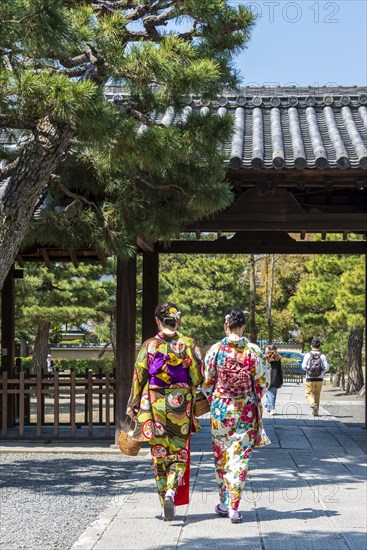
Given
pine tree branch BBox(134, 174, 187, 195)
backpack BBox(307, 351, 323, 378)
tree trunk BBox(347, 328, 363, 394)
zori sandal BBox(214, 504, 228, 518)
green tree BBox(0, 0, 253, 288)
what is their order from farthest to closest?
tree trunk BBox(347, 328, 363, 394) → backpack BBox(307, 351, 323, 378) → pine tree branch BBox(134, 174, 187, 195) → zori sandal BBox(214, 504, 228, 518) → green tree BBox(0, 0, 253, 288)

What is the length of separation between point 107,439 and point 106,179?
13.2ft

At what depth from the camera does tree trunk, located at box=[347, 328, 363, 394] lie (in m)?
25.2

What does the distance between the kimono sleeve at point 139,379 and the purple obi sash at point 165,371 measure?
0.20ft

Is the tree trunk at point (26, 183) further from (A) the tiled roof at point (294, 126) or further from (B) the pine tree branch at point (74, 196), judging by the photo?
(B) the pine tree branch at point (74, 196)

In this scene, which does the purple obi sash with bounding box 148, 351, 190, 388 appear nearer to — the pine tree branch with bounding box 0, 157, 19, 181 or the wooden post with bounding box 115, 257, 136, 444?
the pine tree branch with bounding box 0, 157, 19, 181

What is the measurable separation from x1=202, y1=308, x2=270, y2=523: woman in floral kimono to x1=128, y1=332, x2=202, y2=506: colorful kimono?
0.69 feet

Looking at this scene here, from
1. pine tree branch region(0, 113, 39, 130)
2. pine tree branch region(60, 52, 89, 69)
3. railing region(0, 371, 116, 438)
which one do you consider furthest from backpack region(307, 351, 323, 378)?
pine tree branch region(0, 113, 39, 130)

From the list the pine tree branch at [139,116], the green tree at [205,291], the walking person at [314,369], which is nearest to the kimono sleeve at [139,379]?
the pine tree branch at [139,116]

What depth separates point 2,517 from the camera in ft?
22.7

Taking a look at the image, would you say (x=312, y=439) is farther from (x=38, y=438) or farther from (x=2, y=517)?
(x=2, y=517)

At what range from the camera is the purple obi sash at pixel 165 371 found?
657 cm

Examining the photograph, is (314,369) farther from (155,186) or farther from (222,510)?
(222,510)

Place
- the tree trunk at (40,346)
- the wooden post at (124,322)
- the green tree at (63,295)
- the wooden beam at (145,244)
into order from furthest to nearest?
1. the tree trunk at (40,346)
2. the green tree at (63,295)
3. the wooden post at (124,322)
4. the wooden beam at (145,244)

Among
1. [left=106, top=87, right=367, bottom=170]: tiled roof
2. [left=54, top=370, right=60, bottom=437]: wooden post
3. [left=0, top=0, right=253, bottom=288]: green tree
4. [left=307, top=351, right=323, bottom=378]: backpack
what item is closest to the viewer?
[left=0, top=0, right=253, bottom=288]: green tree
